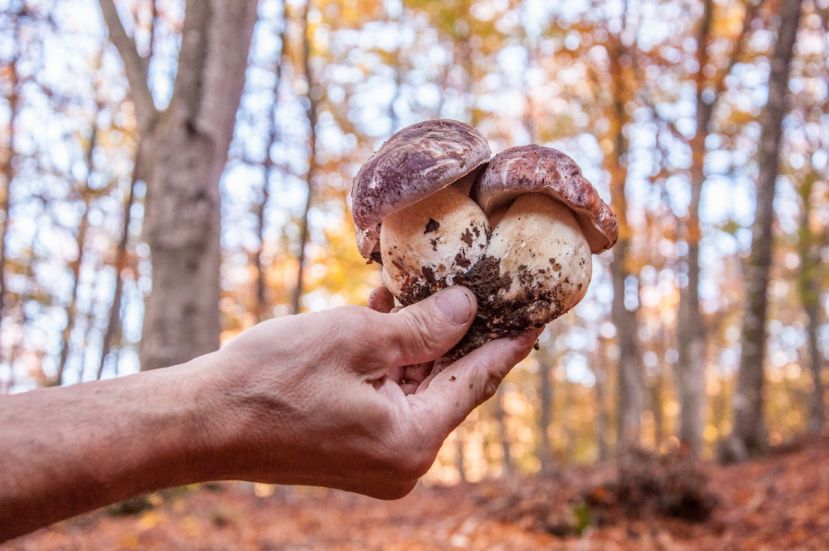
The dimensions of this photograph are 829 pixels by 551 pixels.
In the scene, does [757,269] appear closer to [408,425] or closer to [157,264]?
[157,264]

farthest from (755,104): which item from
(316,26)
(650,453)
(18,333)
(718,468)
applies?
(18,333)

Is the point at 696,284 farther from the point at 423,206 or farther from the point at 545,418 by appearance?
the point at 423,206

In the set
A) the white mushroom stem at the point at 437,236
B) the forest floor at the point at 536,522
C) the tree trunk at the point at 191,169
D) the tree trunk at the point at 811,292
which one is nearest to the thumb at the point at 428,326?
the white mushroom stem at the point at 437,236

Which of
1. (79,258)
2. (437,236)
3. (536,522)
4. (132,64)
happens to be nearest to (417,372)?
(437,236)

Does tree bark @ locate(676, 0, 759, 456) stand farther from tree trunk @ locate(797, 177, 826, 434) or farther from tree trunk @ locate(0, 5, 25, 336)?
tree trunk @ locate(0, 5, 25, 336)

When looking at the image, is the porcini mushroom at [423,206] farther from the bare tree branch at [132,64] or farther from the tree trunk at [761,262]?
the tree trunk at [761,262]

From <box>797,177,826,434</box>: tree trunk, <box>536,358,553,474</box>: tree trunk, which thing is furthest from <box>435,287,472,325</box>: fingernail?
<box>536,358,553,474</box>: tree trunk
